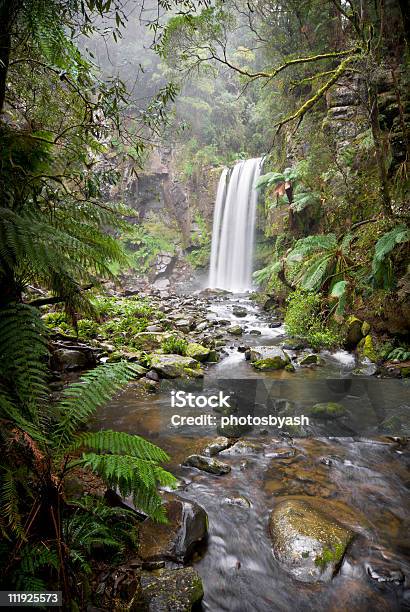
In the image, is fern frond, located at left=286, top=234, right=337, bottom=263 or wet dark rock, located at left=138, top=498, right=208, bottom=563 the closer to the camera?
wet dark rock, located at left=138, top=498, right=208, bottom=563

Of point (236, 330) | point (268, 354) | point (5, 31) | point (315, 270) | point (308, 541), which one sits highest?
point (5, 31)

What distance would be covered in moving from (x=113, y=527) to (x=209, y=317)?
7.42 m

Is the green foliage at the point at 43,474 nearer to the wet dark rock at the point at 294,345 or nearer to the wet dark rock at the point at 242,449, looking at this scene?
the wet dark rock at the point at 242,449

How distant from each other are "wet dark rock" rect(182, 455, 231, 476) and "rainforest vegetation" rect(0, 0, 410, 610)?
0.30 meters

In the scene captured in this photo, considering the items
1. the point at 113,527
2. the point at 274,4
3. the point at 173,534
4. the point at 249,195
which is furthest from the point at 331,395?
the point at 249,195

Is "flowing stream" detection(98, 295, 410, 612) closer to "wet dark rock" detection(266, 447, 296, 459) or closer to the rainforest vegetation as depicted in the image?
"wet dark rock" detection(266, 447, 296, 459)

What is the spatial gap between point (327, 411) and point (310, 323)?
3.16 metres

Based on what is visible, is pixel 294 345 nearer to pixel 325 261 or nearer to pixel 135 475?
pixel 325 261

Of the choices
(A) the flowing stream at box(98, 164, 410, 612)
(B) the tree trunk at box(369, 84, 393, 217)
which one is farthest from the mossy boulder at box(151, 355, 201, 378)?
(B) the tree trunk at box(369, 84, 393, 217)

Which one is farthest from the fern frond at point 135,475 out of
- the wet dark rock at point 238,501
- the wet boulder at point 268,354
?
the wet boulder at point 268,354

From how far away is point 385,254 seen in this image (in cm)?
425

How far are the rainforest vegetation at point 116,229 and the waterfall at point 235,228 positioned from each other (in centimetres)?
54

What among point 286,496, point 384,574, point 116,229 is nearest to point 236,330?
point 116,229

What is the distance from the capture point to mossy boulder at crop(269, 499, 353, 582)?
169 centimetres
